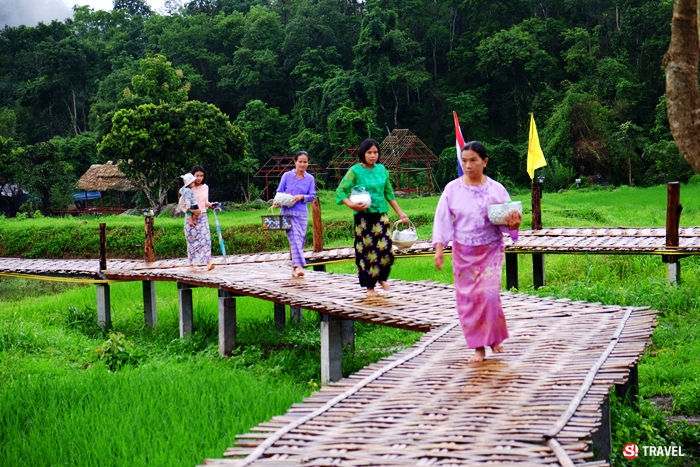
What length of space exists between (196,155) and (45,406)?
21.6 metres

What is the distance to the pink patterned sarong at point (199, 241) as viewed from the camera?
1026 centimetres

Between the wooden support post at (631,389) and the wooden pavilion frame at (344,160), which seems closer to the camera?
the wooden support post at (631,389)

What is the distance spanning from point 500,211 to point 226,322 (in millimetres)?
4653

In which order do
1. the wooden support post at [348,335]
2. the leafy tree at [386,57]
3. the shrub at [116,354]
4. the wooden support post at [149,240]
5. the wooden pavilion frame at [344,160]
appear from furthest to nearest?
the leafy tree at [386,57] → the wooden pavilion frame at [344,160] → the wooden support post at [149,240] → the wooden support post at [348,335] → the shrub at [116,354]

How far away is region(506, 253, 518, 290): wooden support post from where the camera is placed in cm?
1095

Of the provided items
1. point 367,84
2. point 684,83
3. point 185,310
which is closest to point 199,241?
point 185,310

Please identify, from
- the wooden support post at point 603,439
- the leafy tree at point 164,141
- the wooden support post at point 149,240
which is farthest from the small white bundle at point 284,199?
the leafy tree at point 164,141

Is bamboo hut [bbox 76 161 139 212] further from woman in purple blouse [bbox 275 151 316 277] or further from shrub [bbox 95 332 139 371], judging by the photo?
shrub [bbox 95 332 139 371]

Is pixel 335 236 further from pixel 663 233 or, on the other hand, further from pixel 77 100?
pixel 77 100

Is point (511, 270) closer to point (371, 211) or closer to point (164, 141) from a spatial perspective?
point (371, 211)

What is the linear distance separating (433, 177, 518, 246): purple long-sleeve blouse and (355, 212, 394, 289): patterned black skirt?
86.0 inches

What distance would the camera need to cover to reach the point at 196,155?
27.4 m

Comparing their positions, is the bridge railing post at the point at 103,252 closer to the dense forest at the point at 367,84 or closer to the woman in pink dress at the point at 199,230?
the woman in pink dress at the point at 199,230

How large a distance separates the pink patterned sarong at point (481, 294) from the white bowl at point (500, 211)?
184mm
